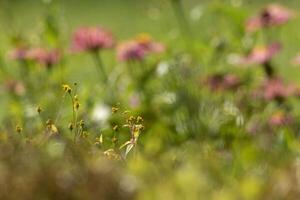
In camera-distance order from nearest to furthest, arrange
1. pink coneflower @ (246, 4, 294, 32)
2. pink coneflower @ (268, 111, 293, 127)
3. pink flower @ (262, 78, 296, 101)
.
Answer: pink coneflower @ (268, 111, 293, 127) < pink flower @ (262, 78, 296, 101) < pink coneflower @ (246, 4, 294, 32)

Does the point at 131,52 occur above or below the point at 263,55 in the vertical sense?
above

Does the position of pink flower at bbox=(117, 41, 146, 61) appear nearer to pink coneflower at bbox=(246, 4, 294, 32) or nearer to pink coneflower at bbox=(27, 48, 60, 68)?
pink coneflower at bbox=(27, 48, 60, 68)

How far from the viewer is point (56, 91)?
179 inches

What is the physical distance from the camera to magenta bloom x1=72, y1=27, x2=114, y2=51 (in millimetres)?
4688

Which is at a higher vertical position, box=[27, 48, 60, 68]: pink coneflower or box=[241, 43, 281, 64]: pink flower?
box=[27, 48, 60, 68]: pink coneflower

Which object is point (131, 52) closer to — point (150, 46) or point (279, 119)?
point (150, 46)

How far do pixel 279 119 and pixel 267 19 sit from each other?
0.63m

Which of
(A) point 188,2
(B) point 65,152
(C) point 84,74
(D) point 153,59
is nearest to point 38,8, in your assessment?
(A) point 188,2

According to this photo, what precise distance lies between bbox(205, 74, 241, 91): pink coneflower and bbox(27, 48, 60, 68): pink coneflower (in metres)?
0.70

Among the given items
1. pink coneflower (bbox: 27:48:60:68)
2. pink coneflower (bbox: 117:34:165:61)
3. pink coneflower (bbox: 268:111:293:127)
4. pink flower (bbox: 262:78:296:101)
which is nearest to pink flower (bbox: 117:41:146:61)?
pink coneflower (bbox: 117:34:165:61)

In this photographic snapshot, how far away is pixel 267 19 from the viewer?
468cm

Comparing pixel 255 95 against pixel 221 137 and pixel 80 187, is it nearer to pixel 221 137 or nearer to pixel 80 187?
pixel 221 137

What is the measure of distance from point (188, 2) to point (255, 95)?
8.10 metres

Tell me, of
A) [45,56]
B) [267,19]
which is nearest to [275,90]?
[267,19]
